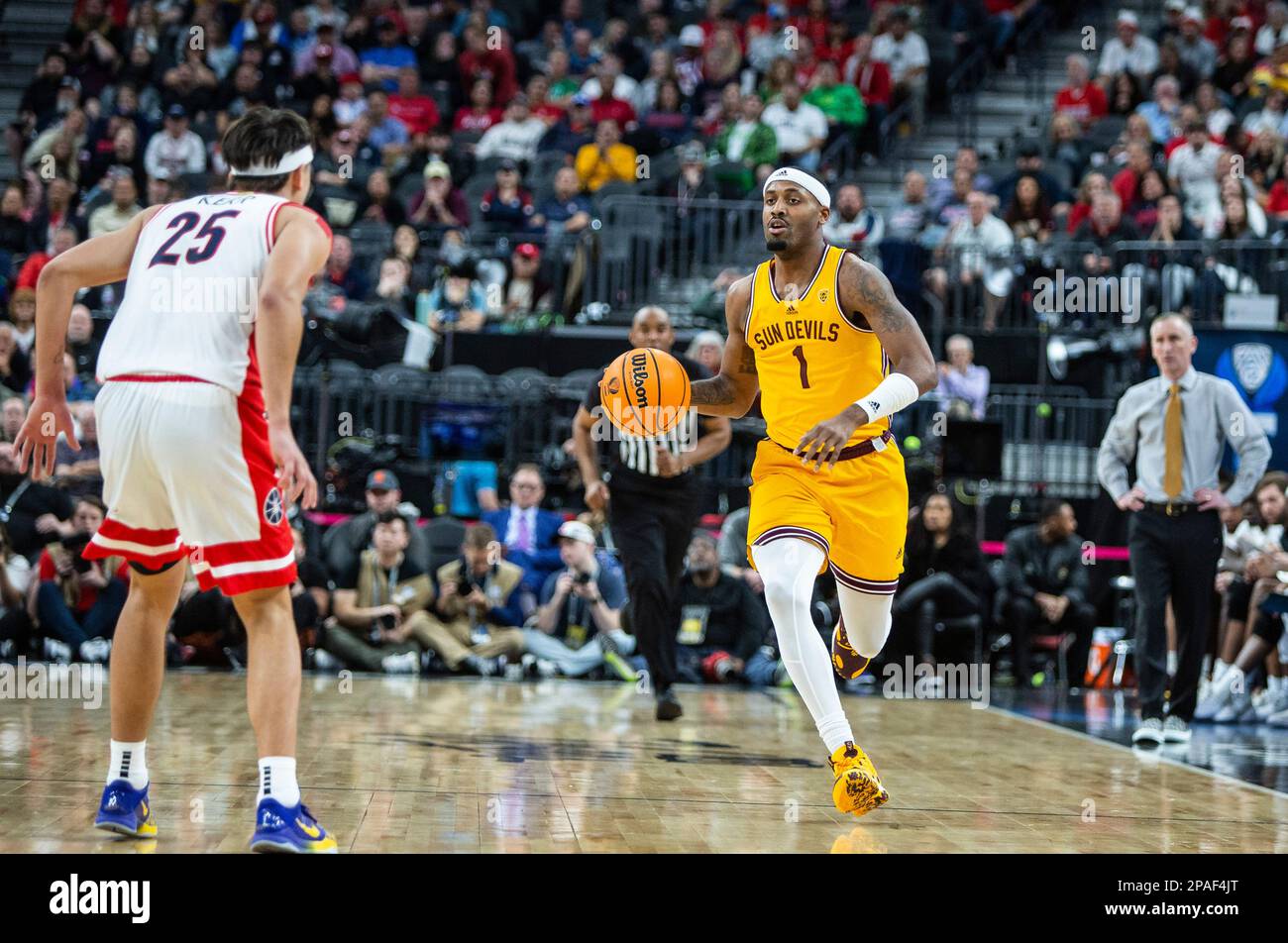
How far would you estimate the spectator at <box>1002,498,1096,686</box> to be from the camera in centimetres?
1116

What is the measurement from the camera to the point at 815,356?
18.1 feet

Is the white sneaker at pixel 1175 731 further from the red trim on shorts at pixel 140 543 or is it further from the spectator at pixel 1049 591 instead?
the red trim on shorts at pixel 140 543

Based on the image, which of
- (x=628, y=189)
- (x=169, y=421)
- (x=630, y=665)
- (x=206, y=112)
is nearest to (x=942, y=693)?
(x=630, y=665)

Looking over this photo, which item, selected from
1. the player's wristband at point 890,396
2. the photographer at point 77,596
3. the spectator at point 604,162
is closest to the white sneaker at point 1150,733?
the player's wristband at point 890,396

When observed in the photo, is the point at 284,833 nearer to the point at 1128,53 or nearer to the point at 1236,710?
the point at 1236,710

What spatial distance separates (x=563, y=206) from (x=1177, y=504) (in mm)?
8250

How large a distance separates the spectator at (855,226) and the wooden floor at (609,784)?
5.85m

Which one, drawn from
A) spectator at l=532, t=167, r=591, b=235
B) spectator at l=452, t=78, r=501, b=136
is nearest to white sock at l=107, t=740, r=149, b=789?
spectator at l=532, t=167, r=591, b=235

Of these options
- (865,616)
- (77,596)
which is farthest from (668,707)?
(77,596)

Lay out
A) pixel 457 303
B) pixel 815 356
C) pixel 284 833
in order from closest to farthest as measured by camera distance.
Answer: pixel 284 833 < pixel 815 356 < pixel 457 303

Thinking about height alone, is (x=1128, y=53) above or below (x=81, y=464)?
above

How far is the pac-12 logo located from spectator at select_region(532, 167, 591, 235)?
34.8 ft

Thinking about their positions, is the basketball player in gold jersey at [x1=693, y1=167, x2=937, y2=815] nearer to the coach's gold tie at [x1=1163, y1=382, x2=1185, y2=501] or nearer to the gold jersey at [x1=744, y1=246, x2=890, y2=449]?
the gold jersey at [x1=744, y1=246, x2=890, y2=449]

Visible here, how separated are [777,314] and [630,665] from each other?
18.5ft
